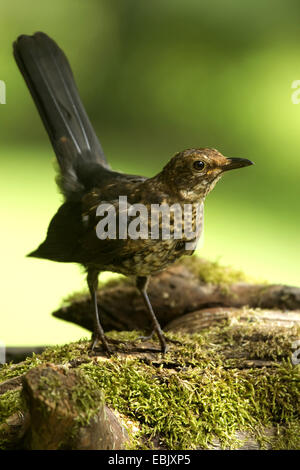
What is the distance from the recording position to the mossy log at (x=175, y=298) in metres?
3.13

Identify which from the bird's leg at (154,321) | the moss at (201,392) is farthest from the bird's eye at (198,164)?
the moss at (201,392)

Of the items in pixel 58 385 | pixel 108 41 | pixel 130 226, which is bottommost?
pixel 58 385

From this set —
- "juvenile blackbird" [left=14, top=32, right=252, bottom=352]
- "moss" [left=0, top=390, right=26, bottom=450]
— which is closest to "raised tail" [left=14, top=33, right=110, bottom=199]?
"juvenile blackbird" [left=14, top=32, right=252, bottom=352]

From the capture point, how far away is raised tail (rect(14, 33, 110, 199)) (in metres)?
2.91

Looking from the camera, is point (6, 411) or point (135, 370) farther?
point (135, 370)

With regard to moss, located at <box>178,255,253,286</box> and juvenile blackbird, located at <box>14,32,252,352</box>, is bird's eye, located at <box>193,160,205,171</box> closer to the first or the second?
juvenile blackbird, located at <box>14,32,252,352</box>

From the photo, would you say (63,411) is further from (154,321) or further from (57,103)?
(57,103)

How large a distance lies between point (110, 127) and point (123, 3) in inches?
63.3

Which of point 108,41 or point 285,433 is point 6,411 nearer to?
point 285,433

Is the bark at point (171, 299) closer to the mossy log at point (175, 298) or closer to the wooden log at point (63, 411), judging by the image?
the mossy log at point (175, 298)

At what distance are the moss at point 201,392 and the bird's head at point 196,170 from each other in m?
0.62

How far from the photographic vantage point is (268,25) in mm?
7066

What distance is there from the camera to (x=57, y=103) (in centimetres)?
A: 293
